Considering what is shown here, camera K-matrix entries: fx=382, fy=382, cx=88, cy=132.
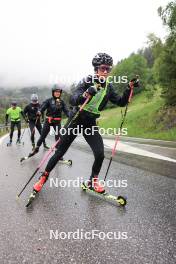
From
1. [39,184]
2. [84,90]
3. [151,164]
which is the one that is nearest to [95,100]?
[84,90]

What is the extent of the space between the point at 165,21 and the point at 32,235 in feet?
89.0

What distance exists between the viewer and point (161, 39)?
3378cm

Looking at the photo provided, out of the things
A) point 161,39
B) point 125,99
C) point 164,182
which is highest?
point 161,39

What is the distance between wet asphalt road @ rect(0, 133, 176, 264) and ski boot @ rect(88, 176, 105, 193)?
16 centimetres

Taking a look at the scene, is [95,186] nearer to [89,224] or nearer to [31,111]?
[89,224]

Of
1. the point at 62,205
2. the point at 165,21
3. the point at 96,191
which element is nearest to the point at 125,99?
the point at 96,191

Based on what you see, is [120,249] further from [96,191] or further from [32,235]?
[96,191]

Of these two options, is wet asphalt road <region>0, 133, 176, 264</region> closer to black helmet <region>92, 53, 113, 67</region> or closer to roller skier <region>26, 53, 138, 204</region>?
roller skier <region>26, 53, 138, 204</region>

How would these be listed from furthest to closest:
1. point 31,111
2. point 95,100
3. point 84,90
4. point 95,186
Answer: point 31,111 → point 95,186 → point 95,100 → point 84,90

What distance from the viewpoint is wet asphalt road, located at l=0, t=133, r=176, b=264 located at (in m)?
3.70

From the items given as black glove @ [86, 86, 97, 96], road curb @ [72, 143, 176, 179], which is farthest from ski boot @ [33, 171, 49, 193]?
road curb @ [72, 143, 176, 179]

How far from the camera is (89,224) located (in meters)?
4.72

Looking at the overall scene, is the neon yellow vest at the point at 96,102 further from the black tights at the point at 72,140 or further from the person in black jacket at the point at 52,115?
the person in black jacket at the point at 52,115

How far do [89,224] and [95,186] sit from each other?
1.68m
